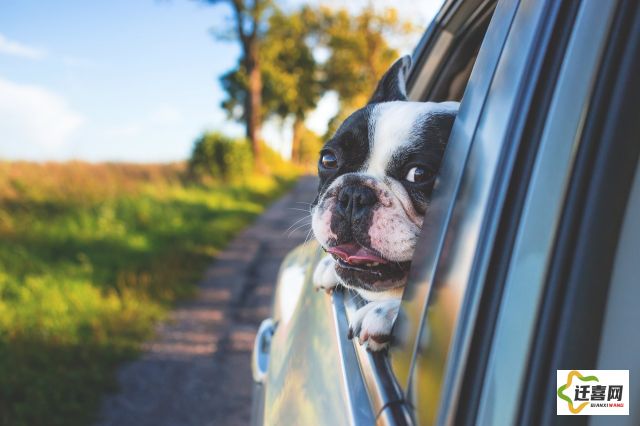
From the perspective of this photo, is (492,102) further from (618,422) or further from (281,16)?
(281,16)

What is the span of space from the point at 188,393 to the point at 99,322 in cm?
121

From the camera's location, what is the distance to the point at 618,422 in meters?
0.78

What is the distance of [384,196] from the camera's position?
1.50 m

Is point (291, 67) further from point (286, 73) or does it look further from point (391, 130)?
point (391, 130)

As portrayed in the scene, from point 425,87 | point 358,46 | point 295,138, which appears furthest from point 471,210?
point 295,138

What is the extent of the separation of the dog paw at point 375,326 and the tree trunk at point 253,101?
63.6 ft

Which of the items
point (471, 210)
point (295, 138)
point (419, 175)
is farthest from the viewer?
point (295, 138)

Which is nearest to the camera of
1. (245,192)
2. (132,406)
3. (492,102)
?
(492,102)

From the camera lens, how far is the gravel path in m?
3.61

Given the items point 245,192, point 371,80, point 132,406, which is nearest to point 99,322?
point 132,406

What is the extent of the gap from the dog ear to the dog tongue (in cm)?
76

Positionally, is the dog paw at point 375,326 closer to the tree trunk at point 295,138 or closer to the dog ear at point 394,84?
the dog ear at point 394,84

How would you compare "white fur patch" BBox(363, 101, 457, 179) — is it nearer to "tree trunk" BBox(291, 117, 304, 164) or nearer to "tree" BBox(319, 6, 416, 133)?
"tree" BBox(319, 6, 416, 133)

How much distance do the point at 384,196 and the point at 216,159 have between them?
1611cm
